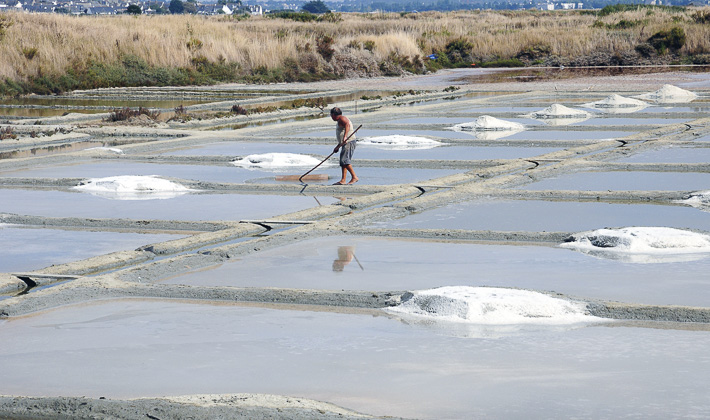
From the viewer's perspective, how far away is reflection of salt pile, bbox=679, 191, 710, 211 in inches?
414

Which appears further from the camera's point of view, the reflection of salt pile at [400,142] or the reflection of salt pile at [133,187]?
the reflection of salt pile at [400,142]

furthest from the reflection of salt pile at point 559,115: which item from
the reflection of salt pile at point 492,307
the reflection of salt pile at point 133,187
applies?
the reflection of salt pile at point 492,307

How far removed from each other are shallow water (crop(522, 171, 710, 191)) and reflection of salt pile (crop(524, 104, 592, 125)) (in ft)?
24.7

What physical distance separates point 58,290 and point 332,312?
180cm

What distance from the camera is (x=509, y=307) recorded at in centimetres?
656

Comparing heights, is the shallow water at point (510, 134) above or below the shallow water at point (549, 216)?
below

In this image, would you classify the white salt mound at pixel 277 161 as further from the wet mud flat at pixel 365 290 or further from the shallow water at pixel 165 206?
the shallow water at pixel 165 206

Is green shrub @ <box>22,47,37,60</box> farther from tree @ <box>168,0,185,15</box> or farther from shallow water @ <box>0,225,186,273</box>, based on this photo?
tree @ <box>168,0,185,15</box>

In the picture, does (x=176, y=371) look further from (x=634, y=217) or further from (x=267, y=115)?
(x=267, y=115)

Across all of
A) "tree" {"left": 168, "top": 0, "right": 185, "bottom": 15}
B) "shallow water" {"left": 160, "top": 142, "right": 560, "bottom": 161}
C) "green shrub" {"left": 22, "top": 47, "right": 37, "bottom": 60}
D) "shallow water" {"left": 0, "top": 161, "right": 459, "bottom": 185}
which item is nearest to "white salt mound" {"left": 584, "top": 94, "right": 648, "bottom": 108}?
"shallow water" {"left": 160, "top": 142, "right": 560, "bottom": 161}

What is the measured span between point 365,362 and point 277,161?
9137mm

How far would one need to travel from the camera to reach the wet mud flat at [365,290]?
5219mm

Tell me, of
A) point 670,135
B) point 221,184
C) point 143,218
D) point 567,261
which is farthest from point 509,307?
point 670,135

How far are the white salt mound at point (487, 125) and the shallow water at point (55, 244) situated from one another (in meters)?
10.5
